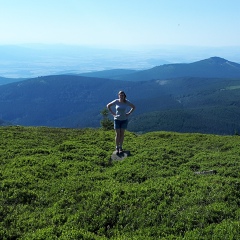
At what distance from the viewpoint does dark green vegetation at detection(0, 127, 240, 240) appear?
11.2 metres

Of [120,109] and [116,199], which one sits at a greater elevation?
[120,109]

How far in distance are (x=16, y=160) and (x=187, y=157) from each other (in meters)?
13.0

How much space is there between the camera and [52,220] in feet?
39.3

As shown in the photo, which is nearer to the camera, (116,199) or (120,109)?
(116,199)

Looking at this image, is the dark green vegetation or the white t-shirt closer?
the dark green vegetation

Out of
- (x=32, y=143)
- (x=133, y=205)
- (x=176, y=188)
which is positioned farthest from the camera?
(x=32, y=143)

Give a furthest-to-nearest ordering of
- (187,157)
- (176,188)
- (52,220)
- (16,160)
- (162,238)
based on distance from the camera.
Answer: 1. (187,157)
2. (16,160)
3. (176,188)
4. (52,220)
5. (162,238)

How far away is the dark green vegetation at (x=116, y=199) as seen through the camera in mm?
11172

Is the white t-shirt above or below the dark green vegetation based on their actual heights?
above

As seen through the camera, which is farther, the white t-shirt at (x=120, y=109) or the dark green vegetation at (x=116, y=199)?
the white t-shirt at (x=120, y=109)

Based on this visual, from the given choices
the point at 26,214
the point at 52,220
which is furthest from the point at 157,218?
the point at 26,214

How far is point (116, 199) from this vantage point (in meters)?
13.6

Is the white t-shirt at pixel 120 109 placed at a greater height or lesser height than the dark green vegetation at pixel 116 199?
greater

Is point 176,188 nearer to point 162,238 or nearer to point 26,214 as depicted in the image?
point 162,238
